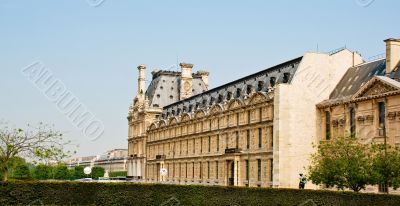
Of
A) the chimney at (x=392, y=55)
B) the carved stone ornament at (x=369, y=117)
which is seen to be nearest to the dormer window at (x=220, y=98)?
the carved stone ornament at (x=369, y=117)

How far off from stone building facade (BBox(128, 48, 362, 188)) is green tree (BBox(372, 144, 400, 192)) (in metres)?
18.0

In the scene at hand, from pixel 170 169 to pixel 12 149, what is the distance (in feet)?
185

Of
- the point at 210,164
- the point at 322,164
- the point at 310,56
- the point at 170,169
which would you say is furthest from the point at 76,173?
the point at 322,164

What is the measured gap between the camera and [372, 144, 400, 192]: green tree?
4516 centimetres

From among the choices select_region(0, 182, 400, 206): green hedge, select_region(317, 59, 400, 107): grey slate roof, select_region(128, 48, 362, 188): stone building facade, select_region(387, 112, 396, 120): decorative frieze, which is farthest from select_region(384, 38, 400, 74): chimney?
select_region(0, 182, 400, 206): green hedge

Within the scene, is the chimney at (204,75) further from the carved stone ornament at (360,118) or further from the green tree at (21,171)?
the carved stone ornament at (360,118)

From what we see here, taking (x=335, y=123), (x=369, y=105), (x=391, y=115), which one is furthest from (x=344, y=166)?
(x=335, y=123)

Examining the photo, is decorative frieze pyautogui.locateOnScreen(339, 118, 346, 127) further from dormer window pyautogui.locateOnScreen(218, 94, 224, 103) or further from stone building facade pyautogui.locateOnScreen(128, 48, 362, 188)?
dormer window pyautogui.locateOnScreen(218, 94, 224, 103)

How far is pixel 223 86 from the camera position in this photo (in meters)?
86.4

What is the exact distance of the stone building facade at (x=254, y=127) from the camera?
64625 mm

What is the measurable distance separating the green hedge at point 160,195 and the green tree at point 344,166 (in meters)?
7.61

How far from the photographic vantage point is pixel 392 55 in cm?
5569

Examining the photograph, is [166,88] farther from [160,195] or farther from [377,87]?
[160,195]

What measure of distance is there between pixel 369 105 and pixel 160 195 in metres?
27.9
